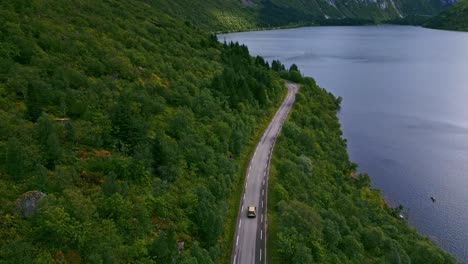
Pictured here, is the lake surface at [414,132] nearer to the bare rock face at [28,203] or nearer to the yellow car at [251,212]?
the yellow car at [251,212]

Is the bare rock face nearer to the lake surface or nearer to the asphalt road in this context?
the asphalt road

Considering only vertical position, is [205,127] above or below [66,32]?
below

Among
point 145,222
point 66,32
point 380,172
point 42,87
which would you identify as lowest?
point 380,172

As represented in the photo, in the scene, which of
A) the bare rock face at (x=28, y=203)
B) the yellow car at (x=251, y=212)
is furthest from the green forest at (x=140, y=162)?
the yellow car at (x=251, y=212)

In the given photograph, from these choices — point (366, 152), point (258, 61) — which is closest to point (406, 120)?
point (366, 152)

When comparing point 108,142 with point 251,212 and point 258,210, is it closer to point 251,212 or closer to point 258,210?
point 251,212

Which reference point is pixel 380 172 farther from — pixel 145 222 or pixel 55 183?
pixel 55 183

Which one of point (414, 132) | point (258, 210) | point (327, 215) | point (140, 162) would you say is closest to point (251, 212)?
point (258, 210)
